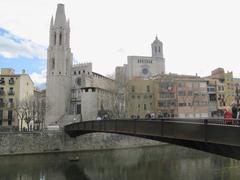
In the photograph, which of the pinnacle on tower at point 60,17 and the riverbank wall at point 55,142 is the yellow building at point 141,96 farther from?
the pinnacle on tower at point 60,17

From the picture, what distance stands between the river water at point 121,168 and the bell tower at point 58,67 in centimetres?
4692

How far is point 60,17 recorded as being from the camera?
302ft

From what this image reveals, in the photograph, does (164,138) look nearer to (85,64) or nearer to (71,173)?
(71,173)

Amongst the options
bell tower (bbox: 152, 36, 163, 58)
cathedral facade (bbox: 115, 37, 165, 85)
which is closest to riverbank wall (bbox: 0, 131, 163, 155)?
cathedral facade (bbox: 115, 37, 165, 85)

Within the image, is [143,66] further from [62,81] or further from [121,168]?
[121,168]

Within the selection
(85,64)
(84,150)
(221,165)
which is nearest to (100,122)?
(221,165)

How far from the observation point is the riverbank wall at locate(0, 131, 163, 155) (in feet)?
147

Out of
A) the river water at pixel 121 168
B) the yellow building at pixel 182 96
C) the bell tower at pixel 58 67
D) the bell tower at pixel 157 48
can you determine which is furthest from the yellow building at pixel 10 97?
the bell tower at pixel 157 48

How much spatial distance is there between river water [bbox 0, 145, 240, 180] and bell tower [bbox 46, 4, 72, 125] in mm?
46918

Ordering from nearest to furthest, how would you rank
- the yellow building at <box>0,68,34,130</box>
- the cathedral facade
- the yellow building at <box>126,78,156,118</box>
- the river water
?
the river water → the yellow building at <box>0,68,34,130</box> → the yellow building at <box>126,78,156,118</box> → the cathedral facade

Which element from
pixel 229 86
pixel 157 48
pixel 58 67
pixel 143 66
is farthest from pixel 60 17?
pixel 157 48

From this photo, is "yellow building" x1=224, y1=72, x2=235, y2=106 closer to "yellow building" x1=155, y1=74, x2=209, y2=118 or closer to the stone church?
"yellow building" x1=155, y1=74, x2=209, y2=118

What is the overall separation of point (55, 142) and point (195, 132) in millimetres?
36270

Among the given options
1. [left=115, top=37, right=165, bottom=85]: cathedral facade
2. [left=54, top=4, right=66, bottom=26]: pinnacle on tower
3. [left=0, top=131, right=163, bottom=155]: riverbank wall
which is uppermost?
[left=54, top=4, right=66, bottom=26]: pinnacle on tower
